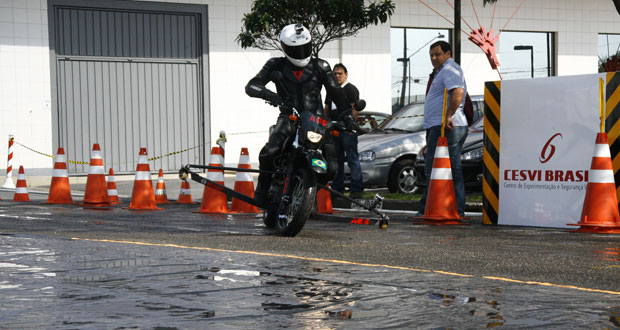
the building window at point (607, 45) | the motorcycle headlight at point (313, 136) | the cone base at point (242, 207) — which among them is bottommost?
the cone base at point (242, 207)

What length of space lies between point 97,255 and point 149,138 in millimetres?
21158

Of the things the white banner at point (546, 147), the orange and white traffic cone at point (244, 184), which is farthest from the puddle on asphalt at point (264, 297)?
the orange and white traffic cone at point (244, 184)

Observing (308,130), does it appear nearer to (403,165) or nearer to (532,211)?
(532,211)

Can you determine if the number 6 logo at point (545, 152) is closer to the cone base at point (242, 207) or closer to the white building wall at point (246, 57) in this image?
the cone base at point (242, 207)

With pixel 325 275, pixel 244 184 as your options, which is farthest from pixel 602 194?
pixel 244 184

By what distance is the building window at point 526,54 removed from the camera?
108ft

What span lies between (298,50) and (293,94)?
41 centimetres

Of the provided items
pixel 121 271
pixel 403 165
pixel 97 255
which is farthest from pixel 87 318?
pixel 403 165

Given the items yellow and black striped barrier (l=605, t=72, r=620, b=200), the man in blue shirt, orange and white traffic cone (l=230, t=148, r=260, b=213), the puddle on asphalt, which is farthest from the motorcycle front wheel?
orange and white traffic cone (l=230, t=148, r=260, b=213)

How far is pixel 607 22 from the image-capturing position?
114ft

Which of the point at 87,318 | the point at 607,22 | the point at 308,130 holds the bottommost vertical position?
the point at 87,318

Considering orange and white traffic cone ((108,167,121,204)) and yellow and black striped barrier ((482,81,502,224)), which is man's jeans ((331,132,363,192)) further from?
orange and white traffic cone ((108,167,121,204))

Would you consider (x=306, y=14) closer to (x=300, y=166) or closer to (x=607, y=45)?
(x=300, y=166)

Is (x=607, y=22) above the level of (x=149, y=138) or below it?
above
